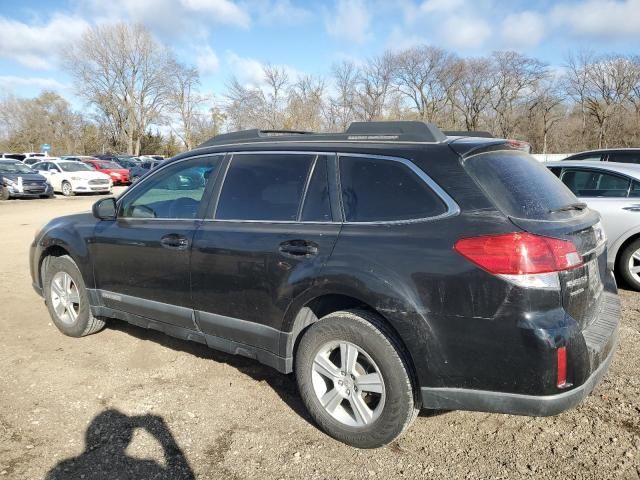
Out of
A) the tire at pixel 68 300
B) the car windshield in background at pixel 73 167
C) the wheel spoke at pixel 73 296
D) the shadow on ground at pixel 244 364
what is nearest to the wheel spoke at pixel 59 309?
the tire at pixel 68 300

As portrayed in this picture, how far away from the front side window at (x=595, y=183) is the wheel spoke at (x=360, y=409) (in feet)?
15.8

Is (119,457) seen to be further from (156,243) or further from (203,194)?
(203,194)

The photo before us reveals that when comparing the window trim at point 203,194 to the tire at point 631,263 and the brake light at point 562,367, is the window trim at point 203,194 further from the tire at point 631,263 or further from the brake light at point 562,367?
the tire at point 631,263

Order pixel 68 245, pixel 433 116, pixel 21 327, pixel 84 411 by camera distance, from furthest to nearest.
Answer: pixel 433 116, pixel 21 327, pixel 68 245, pixel 84 411

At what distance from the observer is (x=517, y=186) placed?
2818 mm

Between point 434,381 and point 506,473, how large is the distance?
0.65m

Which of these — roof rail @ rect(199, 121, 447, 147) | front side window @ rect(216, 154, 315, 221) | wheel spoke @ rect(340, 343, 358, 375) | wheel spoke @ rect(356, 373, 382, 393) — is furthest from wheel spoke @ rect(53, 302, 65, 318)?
wheel spoke @ rect(356, 373, 382, 393)

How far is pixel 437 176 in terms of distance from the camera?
2760mm

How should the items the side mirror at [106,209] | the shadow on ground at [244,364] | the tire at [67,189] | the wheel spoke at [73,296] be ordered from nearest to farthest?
the shadow on ground at [244,364]
the side mirror at [106,209]
the wheel spoke at [73,296]
the tire at [67,189]

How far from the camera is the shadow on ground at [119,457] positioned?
110 inches

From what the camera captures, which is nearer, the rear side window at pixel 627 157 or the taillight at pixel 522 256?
the taillight at pixel 522 256

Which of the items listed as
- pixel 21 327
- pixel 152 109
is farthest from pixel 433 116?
pixel 21 327

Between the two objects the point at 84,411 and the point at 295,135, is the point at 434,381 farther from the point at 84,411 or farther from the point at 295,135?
the point at 84,411

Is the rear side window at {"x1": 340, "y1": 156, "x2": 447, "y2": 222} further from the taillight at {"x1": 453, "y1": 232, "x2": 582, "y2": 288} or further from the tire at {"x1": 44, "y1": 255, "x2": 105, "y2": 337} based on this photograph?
the tire at {"x1": 44, "y1": 255, "x2": 105, "y2": 337}
